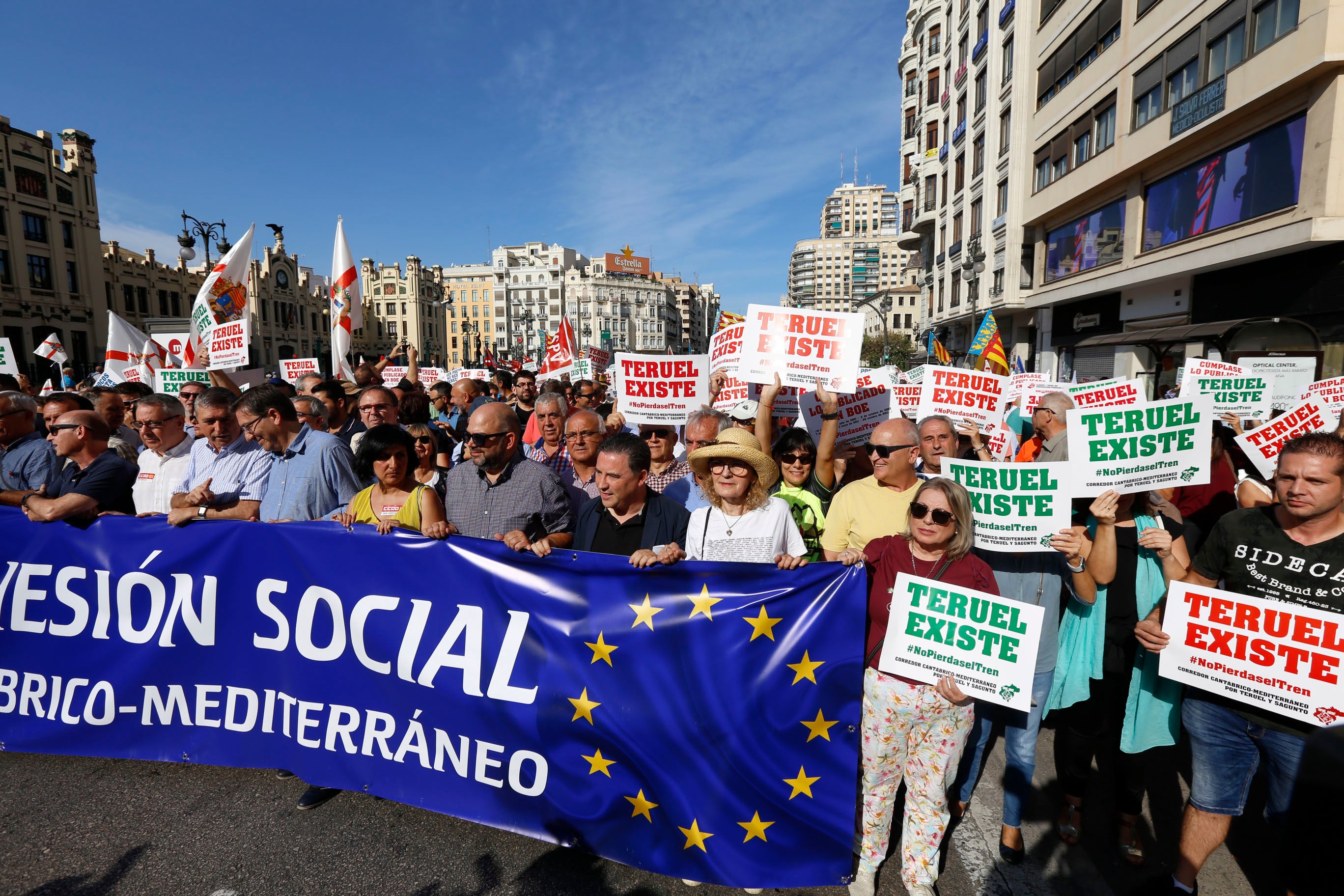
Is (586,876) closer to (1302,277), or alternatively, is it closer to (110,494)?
(110,494)

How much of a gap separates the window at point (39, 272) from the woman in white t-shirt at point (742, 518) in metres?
57.2

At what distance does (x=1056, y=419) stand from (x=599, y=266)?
459ft

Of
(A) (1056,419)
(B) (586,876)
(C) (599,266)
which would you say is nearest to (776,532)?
(B) (586,876)

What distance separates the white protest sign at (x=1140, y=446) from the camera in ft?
9.96

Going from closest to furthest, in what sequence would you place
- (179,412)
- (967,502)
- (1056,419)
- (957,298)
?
(967,502), (179,412), (1056,419), (957,298)

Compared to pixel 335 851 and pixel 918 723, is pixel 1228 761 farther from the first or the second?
pixel 335 851

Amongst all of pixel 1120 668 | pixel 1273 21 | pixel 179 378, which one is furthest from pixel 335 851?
pixel 1273 21

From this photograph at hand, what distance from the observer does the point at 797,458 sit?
4.30 metres

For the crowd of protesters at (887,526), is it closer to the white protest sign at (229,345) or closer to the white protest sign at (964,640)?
the white protest sign at (964,640)

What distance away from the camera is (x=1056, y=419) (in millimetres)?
5543

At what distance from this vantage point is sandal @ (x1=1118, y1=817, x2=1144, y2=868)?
3.10 meters

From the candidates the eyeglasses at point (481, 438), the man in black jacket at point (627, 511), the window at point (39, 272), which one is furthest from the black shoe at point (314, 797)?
the window at point (39, 272)

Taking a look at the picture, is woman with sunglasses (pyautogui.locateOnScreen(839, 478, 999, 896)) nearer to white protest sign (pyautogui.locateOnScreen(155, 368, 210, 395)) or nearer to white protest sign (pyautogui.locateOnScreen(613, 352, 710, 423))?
white protest sign (pyautogui.locateOnScreen(613, 352, 710, 423))

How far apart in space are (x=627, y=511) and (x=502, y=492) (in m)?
0.82
